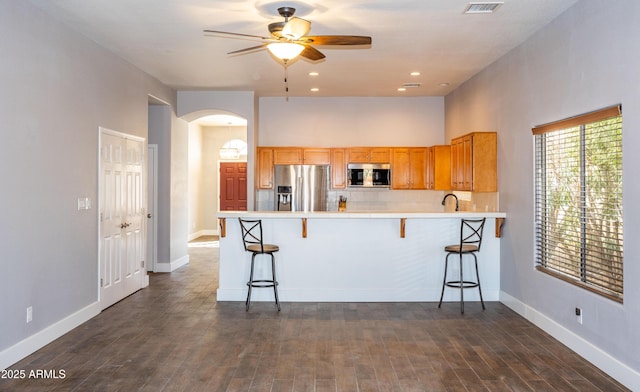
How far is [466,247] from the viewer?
525cm

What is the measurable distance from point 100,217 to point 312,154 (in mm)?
3844

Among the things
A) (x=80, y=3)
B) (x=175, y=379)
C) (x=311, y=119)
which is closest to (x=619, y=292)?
(x=175, y=379)

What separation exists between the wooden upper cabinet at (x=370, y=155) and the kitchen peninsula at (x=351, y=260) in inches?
103

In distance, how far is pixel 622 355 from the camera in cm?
332

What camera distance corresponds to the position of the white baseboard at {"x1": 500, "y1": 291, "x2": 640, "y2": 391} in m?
3.21

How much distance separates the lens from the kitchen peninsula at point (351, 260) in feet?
18.2

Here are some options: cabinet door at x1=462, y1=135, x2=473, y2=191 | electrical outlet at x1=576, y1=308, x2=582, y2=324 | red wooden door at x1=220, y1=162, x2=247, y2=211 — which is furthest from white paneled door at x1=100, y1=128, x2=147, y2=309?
red wooden door at x1=220, y1=162, x2=247, y2=211

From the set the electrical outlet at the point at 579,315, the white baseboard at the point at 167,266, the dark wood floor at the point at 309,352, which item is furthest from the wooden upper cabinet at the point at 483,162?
the white baseboard at the point at 167,266

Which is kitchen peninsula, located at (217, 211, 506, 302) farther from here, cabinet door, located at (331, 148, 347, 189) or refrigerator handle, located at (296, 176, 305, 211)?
cabinet door, located at (331, 148, 347, 189)

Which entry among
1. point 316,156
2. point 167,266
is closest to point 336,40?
point 316,156

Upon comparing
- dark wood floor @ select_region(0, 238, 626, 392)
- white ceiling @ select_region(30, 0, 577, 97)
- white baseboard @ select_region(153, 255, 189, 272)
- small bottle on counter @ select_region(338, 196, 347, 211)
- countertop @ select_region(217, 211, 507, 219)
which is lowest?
dark wood floor @ select_region(0, 238, 626, 392)

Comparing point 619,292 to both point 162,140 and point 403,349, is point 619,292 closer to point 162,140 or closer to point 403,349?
point 403,349

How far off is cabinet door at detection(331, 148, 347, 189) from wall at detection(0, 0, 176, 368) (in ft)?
12.3

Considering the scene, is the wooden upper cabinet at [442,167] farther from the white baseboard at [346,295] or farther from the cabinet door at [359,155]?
the white baseboard at [346,295]
